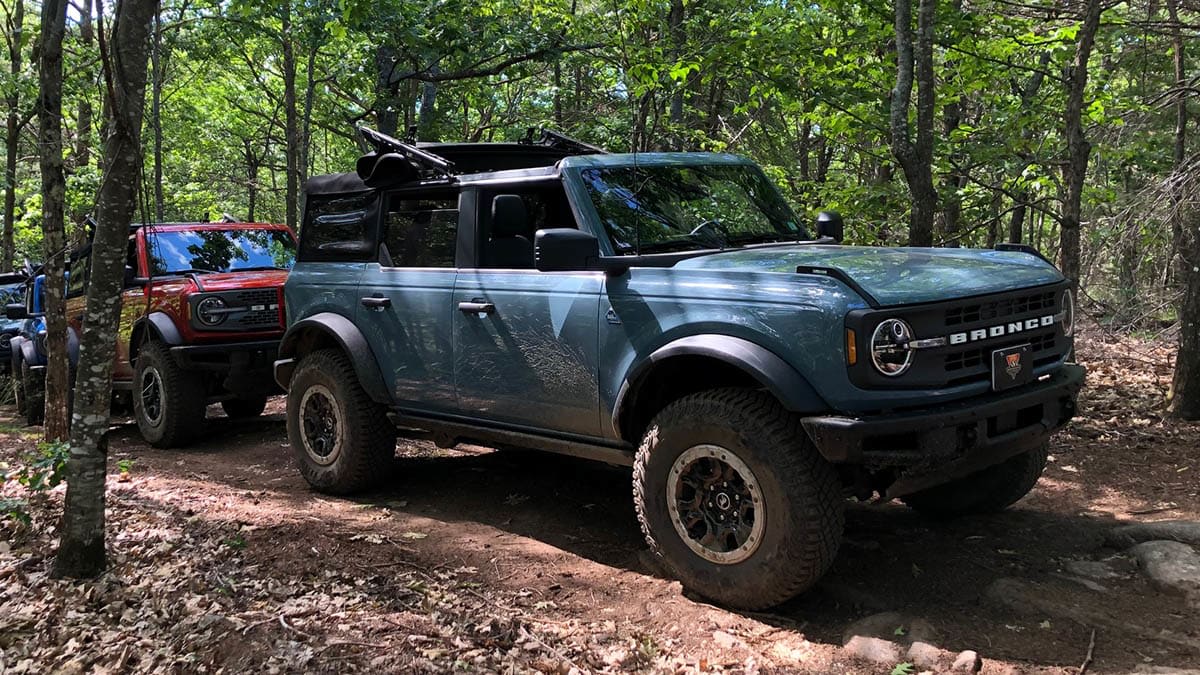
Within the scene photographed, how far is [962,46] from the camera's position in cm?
842

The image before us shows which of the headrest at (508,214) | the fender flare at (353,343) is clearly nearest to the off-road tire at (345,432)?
the fender flare at (353,343)

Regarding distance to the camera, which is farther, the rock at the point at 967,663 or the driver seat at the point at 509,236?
the driver seat at the point at 509,236

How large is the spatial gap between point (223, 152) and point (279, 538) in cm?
2108

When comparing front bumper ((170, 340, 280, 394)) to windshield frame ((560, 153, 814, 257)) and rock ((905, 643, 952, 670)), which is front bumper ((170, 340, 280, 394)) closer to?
windshield frame ((560, 153, 814, 257))

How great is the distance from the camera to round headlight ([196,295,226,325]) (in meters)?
7.76

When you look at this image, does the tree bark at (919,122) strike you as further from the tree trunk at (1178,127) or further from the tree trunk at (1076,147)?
the tree trunk at (1178,127)

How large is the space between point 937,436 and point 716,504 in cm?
99

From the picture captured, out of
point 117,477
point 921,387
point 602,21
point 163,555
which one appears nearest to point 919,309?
point 921,387

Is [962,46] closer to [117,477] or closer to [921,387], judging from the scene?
[921,387]

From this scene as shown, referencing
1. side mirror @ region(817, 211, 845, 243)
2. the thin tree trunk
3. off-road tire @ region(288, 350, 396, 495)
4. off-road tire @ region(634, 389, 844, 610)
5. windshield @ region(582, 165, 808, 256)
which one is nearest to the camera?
off-road tire @ region(634, 389, 844, 610)

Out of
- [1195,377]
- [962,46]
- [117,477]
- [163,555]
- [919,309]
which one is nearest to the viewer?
[919,309]

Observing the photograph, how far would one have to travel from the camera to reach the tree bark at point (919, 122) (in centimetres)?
694

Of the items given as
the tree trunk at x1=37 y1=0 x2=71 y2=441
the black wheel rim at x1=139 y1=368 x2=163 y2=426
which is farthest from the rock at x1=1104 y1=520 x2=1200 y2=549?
the black wheel rim at x1=139 y1=368 x2=163 y2=426

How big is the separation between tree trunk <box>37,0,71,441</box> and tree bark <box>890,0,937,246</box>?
6.75 metres
